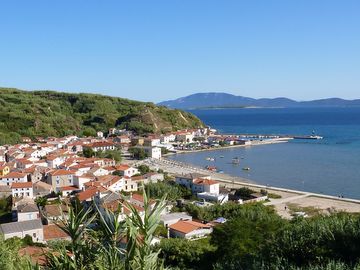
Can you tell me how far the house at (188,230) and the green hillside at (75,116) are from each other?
40.0m

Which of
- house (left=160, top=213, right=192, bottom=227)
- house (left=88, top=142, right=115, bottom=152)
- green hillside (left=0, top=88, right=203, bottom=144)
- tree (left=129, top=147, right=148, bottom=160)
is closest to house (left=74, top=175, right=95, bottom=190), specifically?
house (left=160, top=213, right=192, bottom=227)

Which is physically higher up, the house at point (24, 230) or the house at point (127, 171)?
the house at point (127, 171)

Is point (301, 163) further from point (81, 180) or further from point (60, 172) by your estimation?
point (60, 172)

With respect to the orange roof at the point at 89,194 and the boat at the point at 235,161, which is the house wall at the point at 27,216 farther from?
the boat at the point at 235,161

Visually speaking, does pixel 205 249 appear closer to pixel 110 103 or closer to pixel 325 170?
pixel 325 170

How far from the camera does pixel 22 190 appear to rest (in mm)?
25562

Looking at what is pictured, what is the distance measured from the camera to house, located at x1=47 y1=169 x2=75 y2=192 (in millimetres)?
28859

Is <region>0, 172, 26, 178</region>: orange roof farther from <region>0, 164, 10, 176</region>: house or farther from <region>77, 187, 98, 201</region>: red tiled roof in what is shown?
<region>77, 187, 98, 201</region>: red tiled roof

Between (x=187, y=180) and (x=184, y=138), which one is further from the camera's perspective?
(x=184, y=138)

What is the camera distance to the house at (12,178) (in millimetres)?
29531

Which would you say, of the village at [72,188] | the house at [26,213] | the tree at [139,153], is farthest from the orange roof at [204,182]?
the tree at [139,153]

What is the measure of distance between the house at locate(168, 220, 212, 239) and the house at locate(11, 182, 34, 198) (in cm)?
1149

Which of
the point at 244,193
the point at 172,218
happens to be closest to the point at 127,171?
the point at 244,193

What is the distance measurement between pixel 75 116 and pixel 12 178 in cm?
5320
